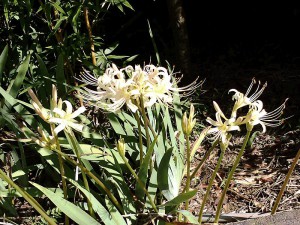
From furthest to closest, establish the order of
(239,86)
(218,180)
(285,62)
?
(285,62), (239,86), (218,180)

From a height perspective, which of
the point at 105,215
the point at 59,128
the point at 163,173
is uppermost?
the point at 59,128

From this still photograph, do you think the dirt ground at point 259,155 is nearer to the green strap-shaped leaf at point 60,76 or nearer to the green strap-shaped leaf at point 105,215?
the green strap-shaped leaf at point 105,215

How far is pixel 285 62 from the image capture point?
3379mm

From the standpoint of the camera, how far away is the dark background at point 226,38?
3.32 m

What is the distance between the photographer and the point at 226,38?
371 cm

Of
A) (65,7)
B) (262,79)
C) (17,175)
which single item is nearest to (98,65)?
(65,7)

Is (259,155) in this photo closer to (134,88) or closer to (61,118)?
(134,88)

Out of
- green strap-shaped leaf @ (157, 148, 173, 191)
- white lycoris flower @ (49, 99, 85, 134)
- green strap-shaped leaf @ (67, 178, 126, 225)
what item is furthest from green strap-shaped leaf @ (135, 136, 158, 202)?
white lycoris flower @ (49, 99, 85, 134)

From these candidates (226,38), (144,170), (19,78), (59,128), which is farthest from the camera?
(226,38)

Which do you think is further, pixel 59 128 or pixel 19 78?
pixel 19 78

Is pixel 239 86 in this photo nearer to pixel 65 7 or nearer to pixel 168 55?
pixel 168 55

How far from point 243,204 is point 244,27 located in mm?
1794

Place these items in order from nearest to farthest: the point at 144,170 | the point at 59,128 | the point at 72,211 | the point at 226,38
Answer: the point at 59,128
the point at 72,211
the point at 144,170
the point at 226,38

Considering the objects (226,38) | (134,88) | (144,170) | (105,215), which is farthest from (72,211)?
(226,38)
